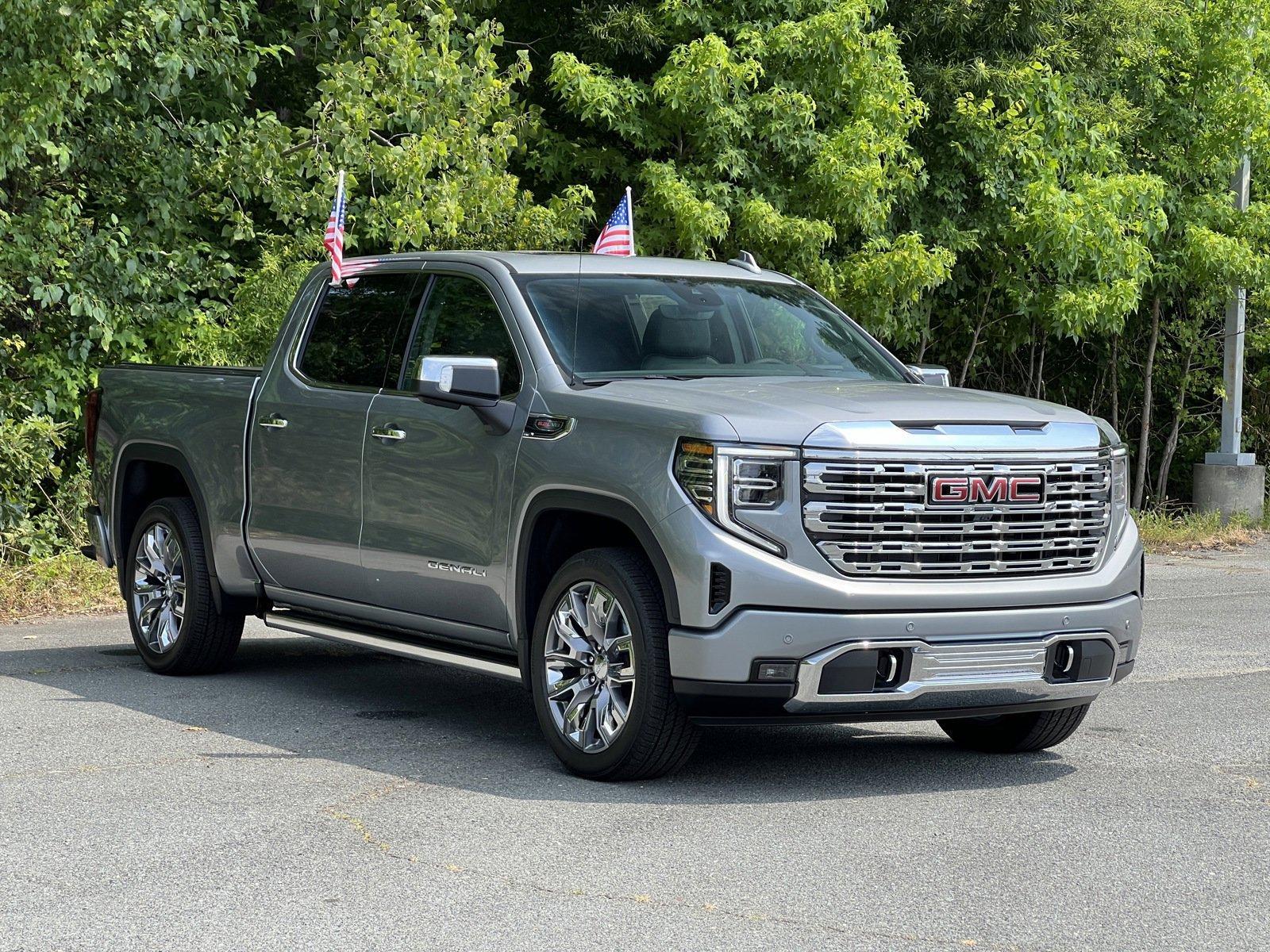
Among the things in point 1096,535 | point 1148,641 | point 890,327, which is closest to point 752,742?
point 1096,535

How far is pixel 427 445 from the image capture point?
25.5ft

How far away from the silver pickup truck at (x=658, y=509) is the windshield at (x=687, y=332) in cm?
2

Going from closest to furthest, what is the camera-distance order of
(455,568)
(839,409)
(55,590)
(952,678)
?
1. (952,678)
2. (839,409)
3. (455,568)
4. (55,590)

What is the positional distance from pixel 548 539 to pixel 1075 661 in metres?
2.06

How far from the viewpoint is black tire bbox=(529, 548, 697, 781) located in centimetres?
664

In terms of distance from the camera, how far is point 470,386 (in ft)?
23.8

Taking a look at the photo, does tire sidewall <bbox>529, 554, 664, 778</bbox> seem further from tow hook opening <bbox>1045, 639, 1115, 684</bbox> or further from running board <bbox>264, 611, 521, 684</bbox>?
tow hook opening <bbox>1045, 639, 1115, 684</bbox>

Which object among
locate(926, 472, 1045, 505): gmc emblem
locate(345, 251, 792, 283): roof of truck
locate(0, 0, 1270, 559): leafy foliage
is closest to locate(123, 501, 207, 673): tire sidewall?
locate(345, 251, 792, 283): roof of truck

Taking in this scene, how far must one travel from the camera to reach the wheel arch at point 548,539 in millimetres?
7008

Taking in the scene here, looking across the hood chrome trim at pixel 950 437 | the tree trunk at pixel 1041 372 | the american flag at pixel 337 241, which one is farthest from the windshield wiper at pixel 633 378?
the tree trunk at pixel 1041 372

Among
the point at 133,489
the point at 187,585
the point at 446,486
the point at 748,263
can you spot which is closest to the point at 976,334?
the point at 748,263

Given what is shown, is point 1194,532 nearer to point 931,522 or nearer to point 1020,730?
point 1020,730

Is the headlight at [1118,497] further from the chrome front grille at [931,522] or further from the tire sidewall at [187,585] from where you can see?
the tire sidewall at [187,585]

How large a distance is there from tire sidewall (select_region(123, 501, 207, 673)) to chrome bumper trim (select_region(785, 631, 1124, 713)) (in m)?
3.90
